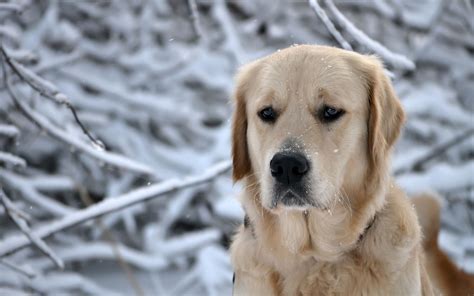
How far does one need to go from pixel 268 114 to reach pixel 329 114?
26 cm

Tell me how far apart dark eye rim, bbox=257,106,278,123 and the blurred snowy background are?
373 cm

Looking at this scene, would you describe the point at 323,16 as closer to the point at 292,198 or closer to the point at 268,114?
the point at 268,114

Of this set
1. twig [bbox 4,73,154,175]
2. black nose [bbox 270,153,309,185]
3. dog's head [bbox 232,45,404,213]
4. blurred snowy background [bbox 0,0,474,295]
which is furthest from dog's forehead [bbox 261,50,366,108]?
blurred snowy background [bbox 0,0,474,295]

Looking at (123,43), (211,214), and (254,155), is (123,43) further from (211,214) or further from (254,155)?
(254,155)

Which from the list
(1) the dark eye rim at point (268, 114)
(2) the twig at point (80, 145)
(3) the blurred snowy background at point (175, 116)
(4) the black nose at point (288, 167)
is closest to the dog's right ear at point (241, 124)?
(1) the dark eye rim at point (268, 114)

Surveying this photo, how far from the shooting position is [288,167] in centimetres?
269

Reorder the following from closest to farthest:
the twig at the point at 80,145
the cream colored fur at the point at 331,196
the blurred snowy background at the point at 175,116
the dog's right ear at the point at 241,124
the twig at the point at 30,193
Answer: the cream colored fur at the point at 331,196, the dog's right ear at the point at 241,124, the twig at the point at 80,145, the twig at the point at 30,193, the blurred snowy background at the point at 175,116

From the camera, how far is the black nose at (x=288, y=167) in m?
2.67

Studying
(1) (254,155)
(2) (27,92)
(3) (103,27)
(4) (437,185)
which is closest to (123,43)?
(3) (103,27)

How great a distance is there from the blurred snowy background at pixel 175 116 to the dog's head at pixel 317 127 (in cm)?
368

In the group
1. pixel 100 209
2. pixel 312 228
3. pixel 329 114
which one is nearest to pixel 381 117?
pixel 329 114

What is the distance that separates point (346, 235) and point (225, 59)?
5045mm

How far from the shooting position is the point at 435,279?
370cm

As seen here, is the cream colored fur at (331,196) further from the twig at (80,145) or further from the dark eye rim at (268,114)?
the twig at (80,145)
